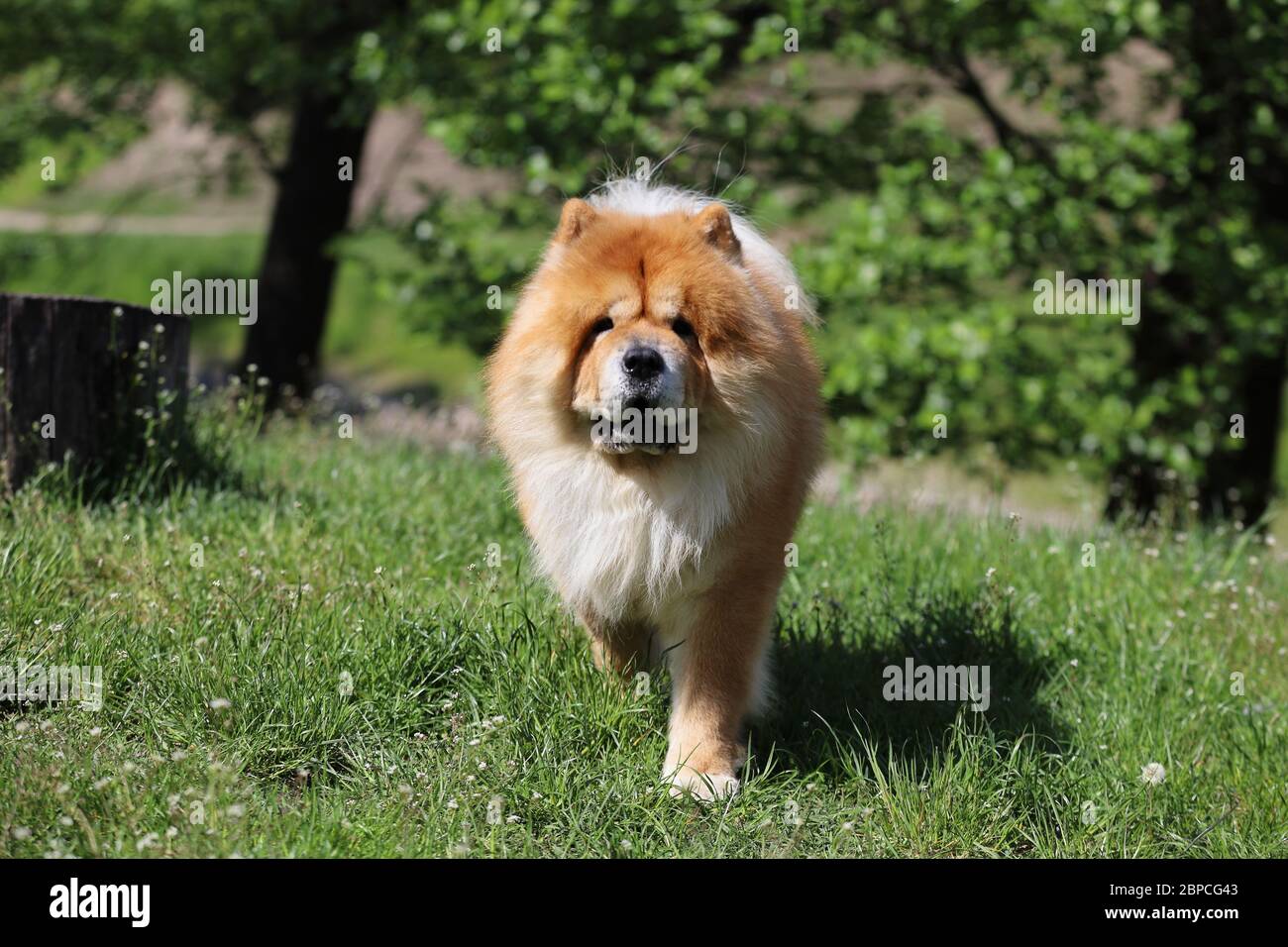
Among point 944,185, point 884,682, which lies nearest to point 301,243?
point 944,185

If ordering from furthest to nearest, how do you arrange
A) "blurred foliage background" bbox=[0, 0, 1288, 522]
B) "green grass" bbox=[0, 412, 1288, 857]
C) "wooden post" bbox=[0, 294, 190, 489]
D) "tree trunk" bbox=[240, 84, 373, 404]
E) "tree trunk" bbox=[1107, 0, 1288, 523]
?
"tree trunk" bbox=[240, 84, 373, 404] → "tree trunk" bbox=[1107, 0, 1288, 523] → "blurred foliage background" bbox=[0, 0, 1288, 522] → "wooden post" bbox=[0, 294, 190, 489] → "green grass" bbox=[0, 412, 1288, 857]

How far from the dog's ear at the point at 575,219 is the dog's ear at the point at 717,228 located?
0.35m

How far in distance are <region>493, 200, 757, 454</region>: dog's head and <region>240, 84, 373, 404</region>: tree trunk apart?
7187 mm

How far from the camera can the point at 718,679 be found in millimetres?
3896

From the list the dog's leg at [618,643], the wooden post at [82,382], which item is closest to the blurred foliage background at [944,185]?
the wooden post at [82,382]

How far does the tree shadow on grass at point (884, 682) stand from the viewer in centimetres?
413

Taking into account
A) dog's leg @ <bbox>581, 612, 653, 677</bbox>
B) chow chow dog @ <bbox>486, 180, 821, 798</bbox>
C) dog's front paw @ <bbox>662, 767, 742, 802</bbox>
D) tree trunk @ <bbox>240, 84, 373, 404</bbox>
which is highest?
tree trunk @ <bbox>240, 84, 373, 404</bbox>

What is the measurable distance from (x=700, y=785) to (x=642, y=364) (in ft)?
4.17

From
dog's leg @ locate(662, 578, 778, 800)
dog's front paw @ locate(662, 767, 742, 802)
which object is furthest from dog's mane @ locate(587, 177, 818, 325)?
dog's front paw @ locate(662, 767, 742, 802)

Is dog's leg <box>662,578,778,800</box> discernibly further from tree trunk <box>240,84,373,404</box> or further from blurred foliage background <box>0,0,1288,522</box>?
tree trunk <box>240,84,373,404</box>

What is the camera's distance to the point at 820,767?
392 cm

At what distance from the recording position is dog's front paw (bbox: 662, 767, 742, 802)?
3.66 meters

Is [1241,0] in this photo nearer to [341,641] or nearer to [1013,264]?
[1013,264]
